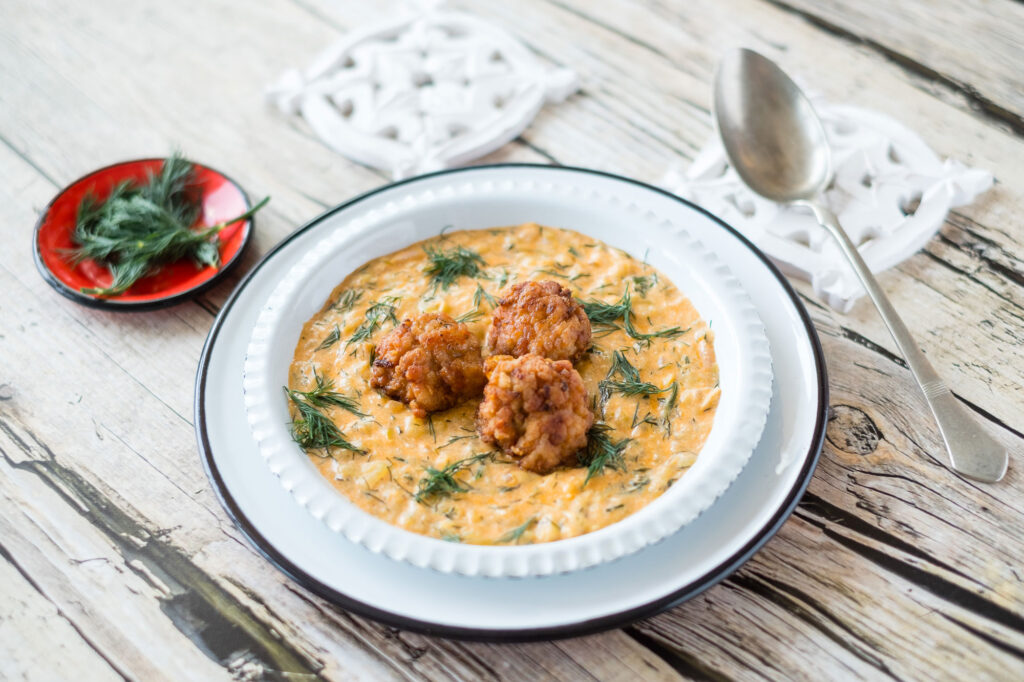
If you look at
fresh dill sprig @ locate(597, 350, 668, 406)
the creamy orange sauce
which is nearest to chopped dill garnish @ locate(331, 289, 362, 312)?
the creamy orange sauce

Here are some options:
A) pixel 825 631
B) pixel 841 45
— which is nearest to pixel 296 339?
pixel 825 631

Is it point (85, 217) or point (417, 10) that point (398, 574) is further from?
point (417, 10)

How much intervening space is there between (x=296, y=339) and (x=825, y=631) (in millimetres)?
2450

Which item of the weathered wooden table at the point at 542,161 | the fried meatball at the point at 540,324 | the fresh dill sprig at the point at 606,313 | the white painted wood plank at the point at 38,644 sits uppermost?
the fried meatball at the point at 540,324

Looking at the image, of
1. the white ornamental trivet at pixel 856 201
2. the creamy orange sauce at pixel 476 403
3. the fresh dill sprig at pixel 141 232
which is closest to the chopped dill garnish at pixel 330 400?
the creamy orange sauce at pixel 476 403

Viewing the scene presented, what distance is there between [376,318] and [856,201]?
2688 mm

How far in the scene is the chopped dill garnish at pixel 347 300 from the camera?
12.5 ft

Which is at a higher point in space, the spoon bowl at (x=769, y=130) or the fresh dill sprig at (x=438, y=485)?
the spoon bowl at (x=769, y=130)

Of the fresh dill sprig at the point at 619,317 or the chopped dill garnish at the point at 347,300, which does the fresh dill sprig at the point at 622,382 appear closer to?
the fresh dill sprig at the point at 619,317

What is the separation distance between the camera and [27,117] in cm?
534

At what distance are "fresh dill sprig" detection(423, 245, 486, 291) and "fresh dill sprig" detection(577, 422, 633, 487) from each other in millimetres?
1049

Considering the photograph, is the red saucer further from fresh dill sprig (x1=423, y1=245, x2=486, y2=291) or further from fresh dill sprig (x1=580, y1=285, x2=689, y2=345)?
fresh dill sprig (x1=580, y1=285, x2=689, y2=345)

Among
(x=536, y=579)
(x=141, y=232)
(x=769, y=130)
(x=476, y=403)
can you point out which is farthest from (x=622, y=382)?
(x=141, y=232)

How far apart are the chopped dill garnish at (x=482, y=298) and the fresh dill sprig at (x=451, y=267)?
0.14 m
